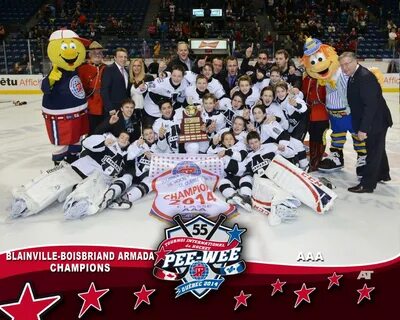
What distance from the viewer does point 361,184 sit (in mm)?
4055

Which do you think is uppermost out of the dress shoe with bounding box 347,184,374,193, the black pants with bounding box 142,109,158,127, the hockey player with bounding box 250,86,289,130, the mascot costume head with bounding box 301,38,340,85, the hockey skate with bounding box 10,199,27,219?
the mascot costume head with bounding box 301,38,340,85

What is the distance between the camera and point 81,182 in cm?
362

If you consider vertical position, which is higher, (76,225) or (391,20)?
(391,20)

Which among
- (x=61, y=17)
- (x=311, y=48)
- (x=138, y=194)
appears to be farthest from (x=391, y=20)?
(x=138, y=194)

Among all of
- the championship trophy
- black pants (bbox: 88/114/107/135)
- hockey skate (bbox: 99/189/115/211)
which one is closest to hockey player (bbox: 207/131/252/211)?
the championship trophy

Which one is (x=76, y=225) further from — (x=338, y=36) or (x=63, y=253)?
(x=338, y=36)

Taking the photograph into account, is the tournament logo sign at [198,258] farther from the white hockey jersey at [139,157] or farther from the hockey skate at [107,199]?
the white hockey jersey at [139,157]

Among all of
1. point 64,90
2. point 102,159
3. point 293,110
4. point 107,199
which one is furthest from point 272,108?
point 64,90

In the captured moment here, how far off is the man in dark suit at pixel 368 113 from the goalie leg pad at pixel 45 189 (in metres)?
2.36

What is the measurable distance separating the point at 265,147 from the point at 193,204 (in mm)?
990

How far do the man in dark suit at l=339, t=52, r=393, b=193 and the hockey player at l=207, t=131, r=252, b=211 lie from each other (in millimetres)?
973

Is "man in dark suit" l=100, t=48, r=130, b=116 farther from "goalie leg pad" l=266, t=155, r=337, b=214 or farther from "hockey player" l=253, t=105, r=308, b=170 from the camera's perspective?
"goalie leg pad" l=266, t=155, r=337, b=214

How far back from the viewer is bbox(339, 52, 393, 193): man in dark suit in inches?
148

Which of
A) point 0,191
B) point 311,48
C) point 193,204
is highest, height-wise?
point 311,48
